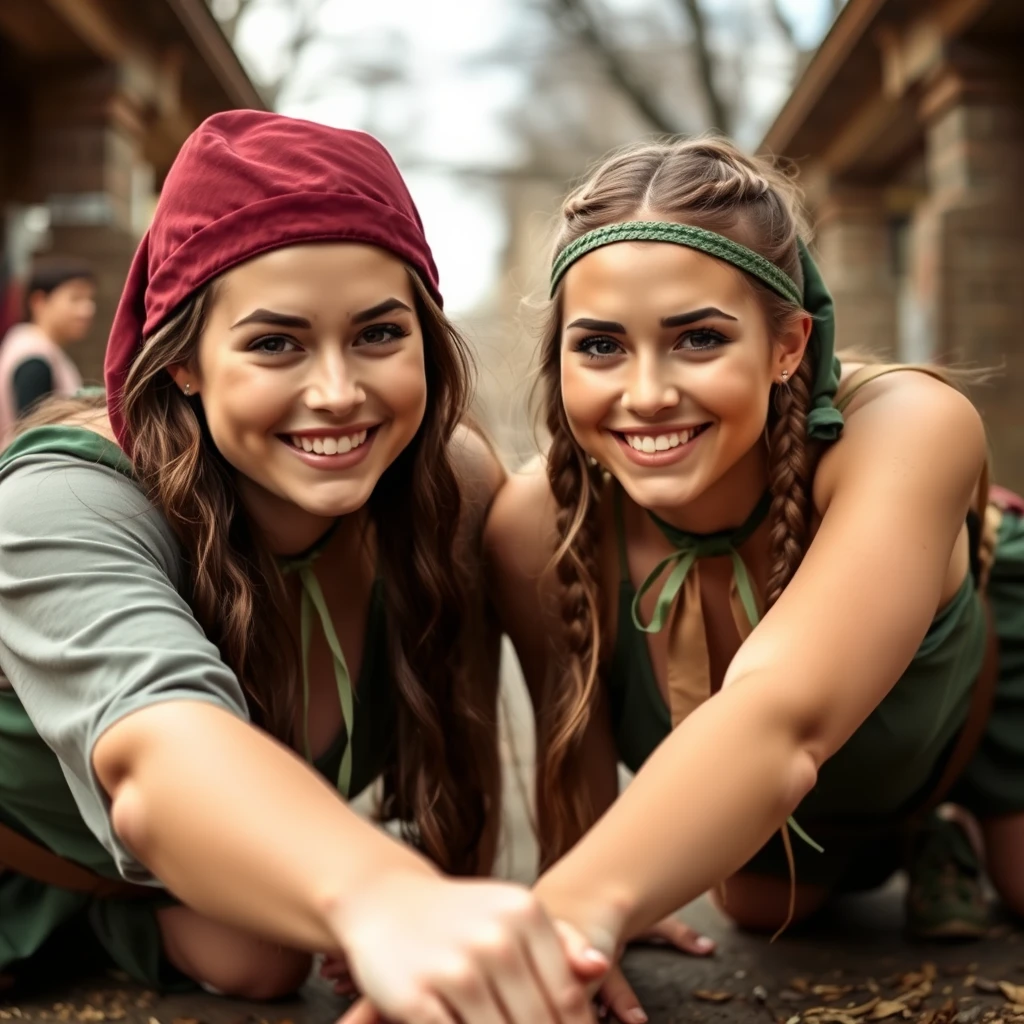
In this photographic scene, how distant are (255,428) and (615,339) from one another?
580mm

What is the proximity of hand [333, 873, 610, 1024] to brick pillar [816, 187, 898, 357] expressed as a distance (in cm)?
1013

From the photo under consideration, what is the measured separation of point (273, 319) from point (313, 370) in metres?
0.10

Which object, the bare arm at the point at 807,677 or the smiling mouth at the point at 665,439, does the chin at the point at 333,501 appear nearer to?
the smiling mouth at the point at 665,439

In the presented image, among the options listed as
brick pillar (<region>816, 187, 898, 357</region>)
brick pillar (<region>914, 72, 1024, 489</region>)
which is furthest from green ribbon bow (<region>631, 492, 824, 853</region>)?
brick pillar (<region>816, 187, 898, 357</region>)

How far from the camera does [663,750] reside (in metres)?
1.79

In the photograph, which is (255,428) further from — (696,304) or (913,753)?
(913,753)

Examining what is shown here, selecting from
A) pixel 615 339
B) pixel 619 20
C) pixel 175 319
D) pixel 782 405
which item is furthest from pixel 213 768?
pixel 619 20

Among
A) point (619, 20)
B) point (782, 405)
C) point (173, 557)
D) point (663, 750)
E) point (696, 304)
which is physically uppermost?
point (619, 20)

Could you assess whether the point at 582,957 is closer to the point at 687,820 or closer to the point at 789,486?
the point at 687,820

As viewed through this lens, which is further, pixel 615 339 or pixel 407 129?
pixel 407 129

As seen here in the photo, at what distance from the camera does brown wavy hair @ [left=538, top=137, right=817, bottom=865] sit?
224 centimetres

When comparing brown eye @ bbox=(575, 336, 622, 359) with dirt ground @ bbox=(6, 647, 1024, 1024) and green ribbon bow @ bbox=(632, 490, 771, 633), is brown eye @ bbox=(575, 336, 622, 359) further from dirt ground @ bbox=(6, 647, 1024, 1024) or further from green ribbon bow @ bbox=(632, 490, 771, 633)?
dirt ground @ bbox=(6, 647, 1024, 1024)

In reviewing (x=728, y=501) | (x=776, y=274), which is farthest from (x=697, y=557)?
(x=776, y=274)

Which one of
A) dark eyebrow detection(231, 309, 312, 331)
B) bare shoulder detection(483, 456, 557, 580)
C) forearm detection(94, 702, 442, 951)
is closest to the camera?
forearm detection(94, 702, 442, 951)
